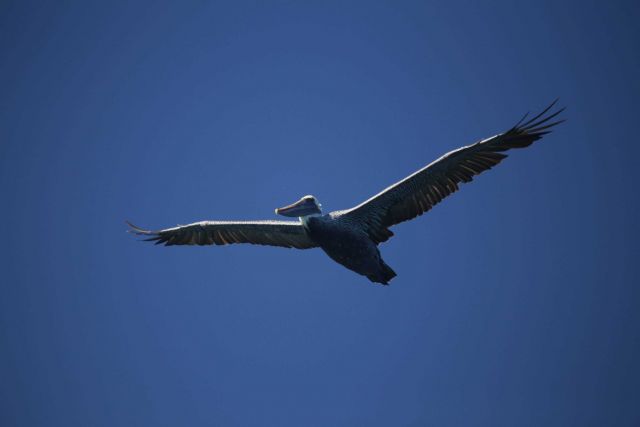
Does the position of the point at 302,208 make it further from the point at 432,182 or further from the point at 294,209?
the point at 432,182

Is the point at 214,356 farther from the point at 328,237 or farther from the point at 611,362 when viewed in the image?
the point at 328,237

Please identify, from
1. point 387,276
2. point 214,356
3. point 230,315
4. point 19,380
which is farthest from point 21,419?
point 387,276

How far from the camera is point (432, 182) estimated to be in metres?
14.9

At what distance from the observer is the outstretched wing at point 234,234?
644 inches

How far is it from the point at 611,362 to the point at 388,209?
82.5m

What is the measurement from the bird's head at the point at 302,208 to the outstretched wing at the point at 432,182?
540 mm

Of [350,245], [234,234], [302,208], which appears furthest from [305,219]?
[234,234]

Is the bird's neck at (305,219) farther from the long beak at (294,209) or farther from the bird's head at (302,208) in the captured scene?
the long beak at (294,209)

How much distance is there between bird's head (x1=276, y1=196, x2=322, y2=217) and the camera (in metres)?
15.1

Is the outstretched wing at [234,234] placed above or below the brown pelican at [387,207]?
above

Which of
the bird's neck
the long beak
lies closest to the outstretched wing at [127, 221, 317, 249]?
the bird's neck

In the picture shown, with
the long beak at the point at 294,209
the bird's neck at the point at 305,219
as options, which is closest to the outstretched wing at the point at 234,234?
the bird's neck at the point at 305,219

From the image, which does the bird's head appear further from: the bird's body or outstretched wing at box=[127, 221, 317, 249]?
outstretched wing at box=[127, 221, 317, 249]

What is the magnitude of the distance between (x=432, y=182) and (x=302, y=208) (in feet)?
8.49
